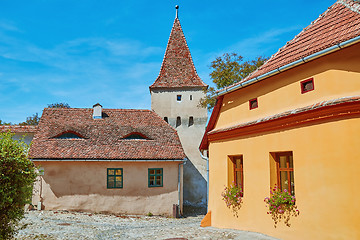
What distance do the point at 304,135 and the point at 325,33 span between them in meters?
2.78

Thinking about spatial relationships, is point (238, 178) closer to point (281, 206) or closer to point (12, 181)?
point (281, 206)

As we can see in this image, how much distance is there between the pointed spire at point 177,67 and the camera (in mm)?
26844

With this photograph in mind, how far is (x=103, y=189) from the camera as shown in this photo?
1931 centimetres

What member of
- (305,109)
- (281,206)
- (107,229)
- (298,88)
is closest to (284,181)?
(281,206)

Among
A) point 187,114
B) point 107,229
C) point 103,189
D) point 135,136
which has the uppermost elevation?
point 187,114

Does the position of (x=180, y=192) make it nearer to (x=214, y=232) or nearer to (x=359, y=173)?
(x=214, y=232)

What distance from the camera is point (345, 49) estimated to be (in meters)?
6.81

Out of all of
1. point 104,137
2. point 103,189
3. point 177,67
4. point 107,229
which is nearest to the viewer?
point 107,229

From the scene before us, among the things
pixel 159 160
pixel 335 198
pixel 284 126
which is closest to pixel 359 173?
pixel 335 198

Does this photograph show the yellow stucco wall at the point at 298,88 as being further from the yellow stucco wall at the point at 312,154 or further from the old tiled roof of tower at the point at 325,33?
the old tiled roof of tower at the point at 325,33

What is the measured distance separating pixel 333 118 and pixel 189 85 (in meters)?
20.3

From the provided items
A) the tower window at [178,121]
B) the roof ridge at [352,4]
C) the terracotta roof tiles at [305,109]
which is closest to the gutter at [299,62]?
the terracotta roof tiles at [305,109]

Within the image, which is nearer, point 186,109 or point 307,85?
point 307,85

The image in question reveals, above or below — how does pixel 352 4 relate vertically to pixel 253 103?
above
